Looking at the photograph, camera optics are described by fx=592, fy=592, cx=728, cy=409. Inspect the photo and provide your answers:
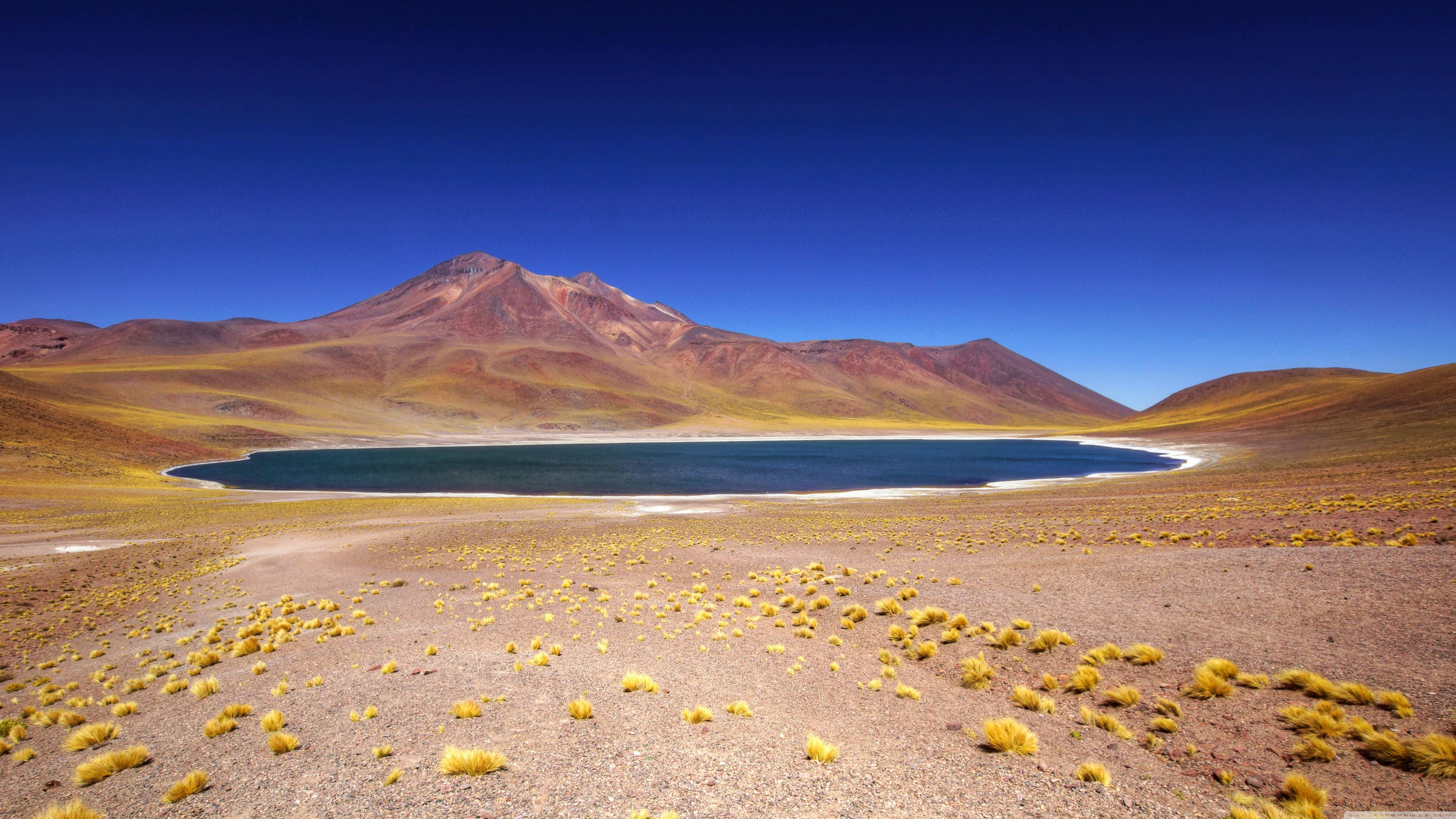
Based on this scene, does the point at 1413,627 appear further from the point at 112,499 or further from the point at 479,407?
the point at 479,407

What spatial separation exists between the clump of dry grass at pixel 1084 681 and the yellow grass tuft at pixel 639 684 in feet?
19.0

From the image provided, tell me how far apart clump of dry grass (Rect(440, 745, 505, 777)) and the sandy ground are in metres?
0.17

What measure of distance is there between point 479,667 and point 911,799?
7322 mm

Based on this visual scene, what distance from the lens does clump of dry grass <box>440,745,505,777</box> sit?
623cm

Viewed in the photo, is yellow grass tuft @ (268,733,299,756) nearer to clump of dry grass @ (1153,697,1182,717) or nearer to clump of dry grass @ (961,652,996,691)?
clump of dry grass @ (961,652,996,691)

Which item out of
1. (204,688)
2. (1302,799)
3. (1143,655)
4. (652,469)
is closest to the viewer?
(1302,799)

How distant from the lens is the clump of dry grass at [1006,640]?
9.85m

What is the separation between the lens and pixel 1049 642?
31.2 ft

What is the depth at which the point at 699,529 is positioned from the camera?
2750 centimetres

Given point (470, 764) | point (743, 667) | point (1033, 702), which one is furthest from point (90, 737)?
point (1033, 702)

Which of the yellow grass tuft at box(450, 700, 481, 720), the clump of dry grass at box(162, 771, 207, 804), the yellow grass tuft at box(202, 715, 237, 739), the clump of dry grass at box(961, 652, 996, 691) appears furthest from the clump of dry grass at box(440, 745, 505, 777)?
the clump of dry grass at box(961, 652, 996, 691)

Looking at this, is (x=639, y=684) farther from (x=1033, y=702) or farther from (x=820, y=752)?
(x=1033, y=702)

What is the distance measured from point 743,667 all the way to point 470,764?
15.7 ft

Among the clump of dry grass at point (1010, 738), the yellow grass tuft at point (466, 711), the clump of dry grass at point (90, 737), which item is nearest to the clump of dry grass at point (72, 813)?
the clump of dry grass at point (90, 737)
